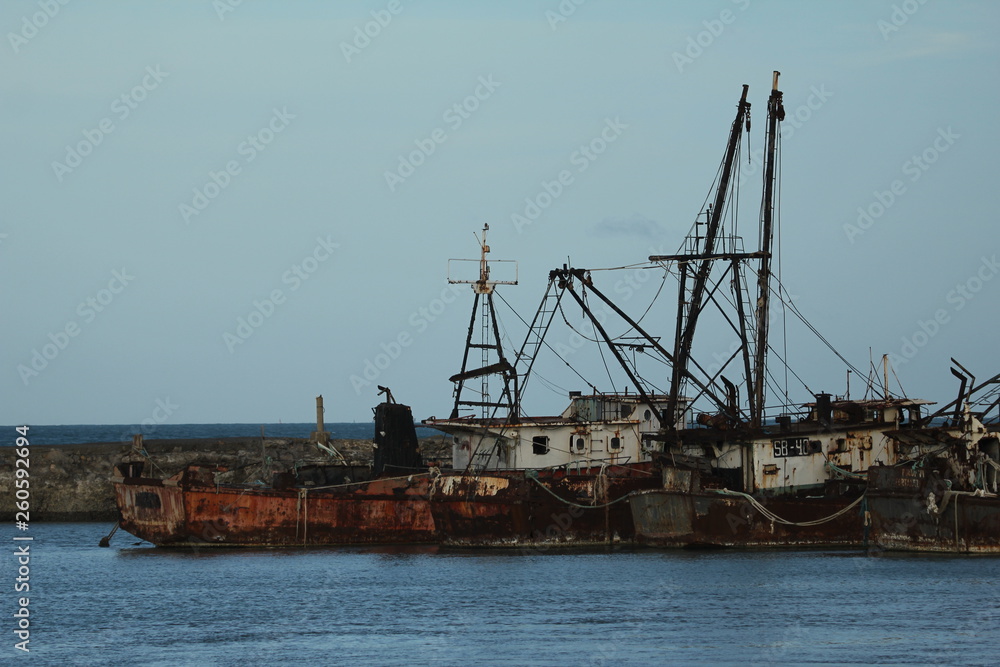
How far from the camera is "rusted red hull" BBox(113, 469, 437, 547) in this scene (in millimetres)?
38938

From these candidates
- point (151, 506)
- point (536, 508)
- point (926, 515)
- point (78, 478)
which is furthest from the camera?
point (78, 478)

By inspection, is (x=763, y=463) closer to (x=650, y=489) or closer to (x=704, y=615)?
(x=650, y=489)

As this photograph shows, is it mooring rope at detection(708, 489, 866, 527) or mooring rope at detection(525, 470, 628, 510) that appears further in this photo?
mooring rope at detection(525, 470, 628, 510)

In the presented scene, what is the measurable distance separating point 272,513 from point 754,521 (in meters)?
14.0

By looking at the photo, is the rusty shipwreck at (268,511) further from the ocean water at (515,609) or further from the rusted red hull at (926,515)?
the rusted red hull at (926,515)

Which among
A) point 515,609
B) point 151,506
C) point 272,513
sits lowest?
point 515,609

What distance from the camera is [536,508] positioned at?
36.7 m

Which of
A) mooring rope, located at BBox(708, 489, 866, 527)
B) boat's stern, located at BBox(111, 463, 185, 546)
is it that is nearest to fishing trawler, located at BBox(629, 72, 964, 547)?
mooring rope, located at BBox(708, 489, 866, 527)

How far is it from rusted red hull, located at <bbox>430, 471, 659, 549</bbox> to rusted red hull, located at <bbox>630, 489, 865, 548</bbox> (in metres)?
2.19

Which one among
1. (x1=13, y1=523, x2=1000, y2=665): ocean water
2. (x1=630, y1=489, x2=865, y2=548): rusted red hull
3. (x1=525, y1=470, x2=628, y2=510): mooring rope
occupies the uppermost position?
(x1=525, y1=470, x2=628, y2=510): mooring rope

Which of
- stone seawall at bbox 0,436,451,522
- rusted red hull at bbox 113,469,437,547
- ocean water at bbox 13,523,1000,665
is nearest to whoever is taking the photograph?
ocean water at bbox 13,523,1000,665

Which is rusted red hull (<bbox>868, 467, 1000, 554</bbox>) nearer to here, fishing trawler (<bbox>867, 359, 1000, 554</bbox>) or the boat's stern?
fishing trawler (<bbox>867, 359, 1000, 554</bbox>)

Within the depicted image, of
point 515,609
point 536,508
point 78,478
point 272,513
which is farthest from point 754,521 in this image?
point 78,478

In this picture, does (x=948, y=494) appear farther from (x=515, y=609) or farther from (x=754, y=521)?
(x=515, y=609)
